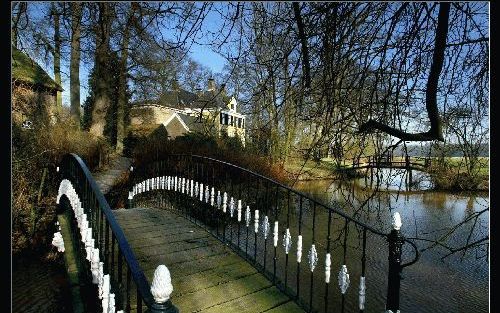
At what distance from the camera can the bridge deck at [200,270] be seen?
11.1ft

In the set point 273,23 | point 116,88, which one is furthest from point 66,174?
point 116,88

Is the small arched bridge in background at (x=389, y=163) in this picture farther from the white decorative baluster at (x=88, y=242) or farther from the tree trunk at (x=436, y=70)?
the white decorative baluster at (x=88, y=242)

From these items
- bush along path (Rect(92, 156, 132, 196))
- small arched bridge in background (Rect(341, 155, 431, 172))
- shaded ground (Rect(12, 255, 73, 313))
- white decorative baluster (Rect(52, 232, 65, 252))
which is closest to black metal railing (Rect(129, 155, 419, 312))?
small arched bridge in background (Rect(341, 155, 431, 172))

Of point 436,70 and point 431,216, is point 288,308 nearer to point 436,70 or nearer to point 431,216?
point 436,70

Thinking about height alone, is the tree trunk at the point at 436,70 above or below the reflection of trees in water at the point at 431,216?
above

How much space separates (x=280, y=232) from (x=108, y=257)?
808 cm

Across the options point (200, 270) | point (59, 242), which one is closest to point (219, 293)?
point (200, 270)

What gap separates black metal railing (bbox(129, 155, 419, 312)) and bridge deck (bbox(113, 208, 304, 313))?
0.62 feet

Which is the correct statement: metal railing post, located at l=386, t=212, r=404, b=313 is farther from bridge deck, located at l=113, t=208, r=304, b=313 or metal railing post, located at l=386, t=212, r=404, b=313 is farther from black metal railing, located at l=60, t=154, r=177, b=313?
black metal railing, located at l=60, t=154, r=177, b=313

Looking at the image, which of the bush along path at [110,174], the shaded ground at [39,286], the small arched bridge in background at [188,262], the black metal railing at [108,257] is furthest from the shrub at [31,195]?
the bush along path at [110,174]

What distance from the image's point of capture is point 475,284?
739 cm

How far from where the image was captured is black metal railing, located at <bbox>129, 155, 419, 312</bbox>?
10.7ft

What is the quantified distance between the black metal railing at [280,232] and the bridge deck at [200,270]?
0.62 feet

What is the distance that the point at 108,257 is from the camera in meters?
2.95
